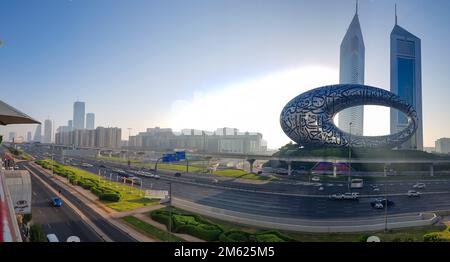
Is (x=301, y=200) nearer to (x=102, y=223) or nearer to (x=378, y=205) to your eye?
(x=378, y=205)

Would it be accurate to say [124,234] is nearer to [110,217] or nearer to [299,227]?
[110,217]

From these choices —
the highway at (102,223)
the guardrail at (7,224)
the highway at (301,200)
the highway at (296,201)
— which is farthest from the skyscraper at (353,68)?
the guardrail at (7,224)

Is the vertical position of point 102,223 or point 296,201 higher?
point 296,201

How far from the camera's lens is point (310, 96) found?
167ft

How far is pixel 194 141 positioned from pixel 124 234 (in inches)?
3507

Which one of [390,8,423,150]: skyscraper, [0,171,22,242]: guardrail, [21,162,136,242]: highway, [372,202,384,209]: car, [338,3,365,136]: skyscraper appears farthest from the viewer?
[338,3,365,136]: skyscraper

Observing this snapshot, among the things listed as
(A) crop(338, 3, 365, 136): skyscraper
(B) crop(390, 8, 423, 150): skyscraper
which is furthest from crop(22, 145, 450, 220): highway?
(A) crop(338, 3, 365, 136): skyscraper

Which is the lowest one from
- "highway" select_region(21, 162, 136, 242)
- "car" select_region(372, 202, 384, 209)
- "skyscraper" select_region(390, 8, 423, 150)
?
"highway" select_region(21, 162, 136, 242)

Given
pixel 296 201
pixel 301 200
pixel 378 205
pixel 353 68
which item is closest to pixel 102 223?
pixel 296 201

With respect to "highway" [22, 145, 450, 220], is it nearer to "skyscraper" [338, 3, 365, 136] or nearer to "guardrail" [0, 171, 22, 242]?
"guardrail" [0, 171, 22, 242]

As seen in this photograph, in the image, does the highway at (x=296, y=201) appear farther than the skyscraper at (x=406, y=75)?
No

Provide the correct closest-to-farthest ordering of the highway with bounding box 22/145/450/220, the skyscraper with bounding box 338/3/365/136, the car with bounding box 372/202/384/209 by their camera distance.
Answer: the highway with bounding box 22/145/450/220
the car with bounding box 372/202/384/209
the skyscraper with bounding box 338/3/365/136

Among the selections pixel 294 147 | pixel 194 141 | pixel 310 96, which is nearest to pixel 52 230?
pixel 310 96

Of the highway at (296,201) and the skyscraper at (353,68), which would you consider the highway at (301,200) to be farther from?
the skyscraper at (353,68)
